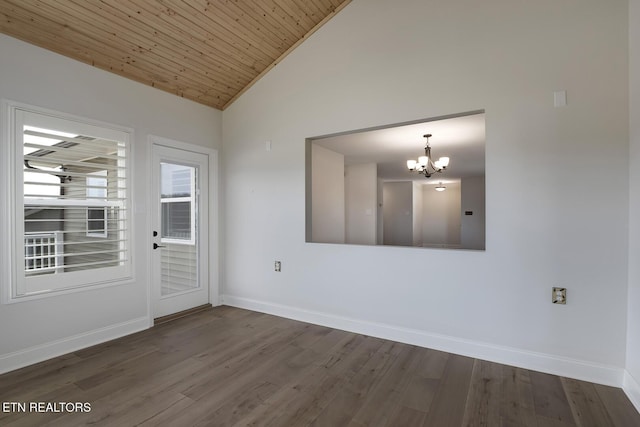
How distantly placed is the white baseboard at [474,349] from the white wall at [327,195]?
4.27 feet

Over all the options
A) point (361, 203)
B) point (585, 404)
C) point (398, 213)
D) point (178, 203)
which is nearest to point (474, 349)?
point (585, 404)

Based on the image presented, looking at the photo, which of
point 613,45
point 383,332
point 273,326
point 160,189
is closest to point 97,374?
point 273,326

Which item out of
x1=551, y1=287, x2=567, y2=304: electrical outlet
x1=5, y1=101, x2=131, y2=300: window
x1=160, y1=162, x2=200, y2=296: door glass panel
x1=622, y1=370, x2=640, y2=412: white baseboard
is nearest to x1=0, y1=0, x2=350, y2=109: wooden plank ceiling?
x1=5, y1=101, x2=131, y2=300: window

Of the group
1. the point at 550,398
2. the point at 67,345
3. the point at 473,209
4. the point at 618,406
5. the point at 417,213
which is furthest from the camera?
the point at 417,213

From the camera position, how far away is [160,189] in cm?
383

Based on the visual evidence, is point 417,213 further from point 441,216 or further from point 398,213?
point 441,216

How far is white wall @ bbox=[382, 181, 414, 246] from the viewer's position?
11.1 metres

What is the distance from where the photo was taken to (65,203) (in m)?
2.99

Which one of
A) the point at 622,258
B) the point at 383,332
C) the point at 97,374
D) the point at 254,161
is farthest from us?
the point at 254,161

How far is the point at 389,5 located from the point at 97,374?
441 centimetres

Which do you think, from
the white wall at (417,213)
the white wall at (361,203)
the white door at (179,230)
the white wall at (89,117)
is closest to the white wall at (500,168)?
the white door at (179,230)

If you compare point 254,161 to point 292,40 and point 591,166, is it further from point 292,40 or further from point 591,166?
point 591,166

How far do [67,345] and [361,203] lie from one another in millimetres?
5641

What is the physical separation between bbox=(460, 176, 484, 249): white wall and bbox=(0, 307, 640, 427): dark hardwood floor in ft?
26.2
